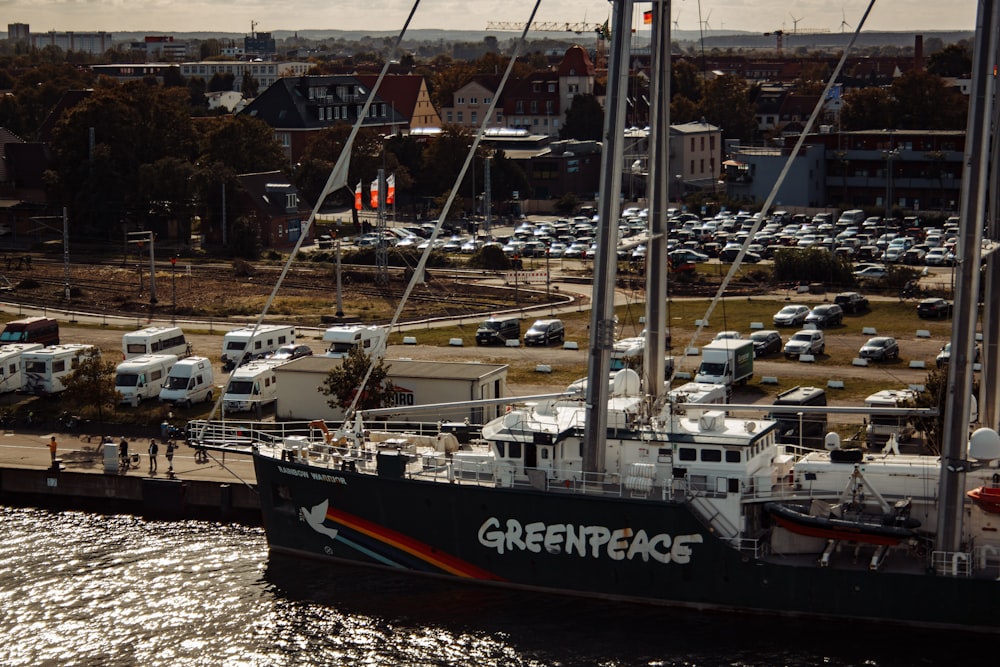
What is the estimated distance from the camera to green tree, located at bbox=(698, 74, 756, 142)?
157 metres

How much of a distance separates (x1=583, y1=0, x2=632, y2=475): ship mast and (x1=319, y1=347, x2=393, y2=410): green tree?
14.5 metres

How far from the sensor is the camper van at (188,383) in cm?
5628

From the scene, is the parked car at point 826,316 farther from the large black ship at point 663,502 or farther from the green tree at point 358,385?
the large black ship at point 663,502

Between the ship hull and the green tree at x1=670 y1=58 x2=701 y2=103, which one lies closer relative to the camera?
the ship hull

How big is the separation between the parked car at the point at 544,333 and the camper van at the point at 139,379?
17608 mm

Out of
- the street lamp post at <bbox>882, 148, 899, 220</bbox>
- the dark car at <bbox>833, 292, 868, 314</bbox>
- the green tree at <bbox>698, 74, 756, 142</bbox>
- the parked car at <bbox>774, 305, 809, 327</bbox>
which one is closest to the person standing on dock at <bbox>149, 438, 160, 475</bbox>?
the parked car at <bbox>774, 305, 809, 327</bbox>

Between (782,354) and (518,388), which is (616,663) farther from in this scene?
(782,354)

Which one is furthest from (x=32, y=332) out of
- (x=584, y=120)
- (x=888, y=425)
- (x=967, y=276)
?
(x=584, y=120)

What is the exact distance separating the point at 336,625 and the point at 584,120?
12079cm

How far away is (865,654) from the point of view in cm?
3472

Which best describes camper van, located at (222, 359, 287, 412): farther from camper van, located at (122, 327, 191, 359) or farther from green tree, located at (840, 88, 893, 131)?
green tree, located at (840, 88, 893, 131)

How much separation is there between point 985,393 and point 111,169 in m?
77.7

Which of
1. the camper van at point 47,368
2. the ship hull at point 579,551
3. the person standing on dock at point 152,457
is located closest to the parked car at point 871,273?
the camper van at point 47,368

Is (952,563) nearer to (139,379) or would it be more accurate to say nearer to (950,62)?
(139,379)
